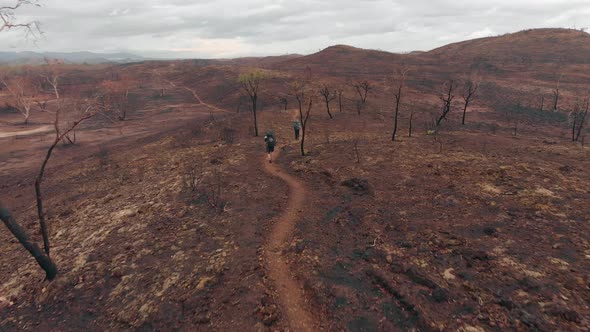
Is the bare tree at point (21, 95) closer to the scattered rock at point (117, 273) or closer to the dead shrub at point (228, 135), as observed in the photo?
the dead shrub at point (228, 135)

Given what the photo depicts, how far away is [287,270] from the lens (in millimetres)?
10008

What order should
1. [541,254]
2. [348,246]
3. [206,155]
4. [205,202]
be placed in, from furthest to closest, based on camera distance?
[206,155]
[205,202]
[348,246]
[541,254]

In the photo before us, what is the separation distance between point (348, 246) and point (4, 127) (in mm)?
57429

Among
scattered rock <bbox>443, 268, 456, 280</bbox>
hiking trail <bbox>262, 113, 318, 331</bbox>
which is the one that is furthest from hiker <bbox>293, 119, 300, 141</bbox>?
scattered rock <bbox>443, 268, 456, 280</bbox>

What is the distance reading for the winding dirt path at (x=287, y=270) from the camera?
8211 millimetres

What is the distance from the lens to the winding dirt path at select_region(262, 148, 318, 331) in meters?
8.21

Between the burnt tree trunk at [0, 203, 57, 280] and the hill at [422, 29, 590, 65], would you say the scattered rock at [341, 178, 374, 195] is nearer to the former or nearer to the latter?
the burnt tree trunk at [0, 203, 57, 280]

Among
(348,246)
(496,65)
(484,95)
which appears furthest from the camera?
(496,65)

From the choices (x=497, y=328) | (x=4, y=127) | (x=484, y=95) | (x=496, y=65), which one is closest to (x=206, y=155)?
(x=497, y=328)

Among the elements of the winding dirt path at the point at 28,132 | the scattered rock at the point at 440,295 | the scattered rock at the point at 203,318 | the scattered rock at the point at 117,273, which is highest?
the winding dirt path at the point at 28,132

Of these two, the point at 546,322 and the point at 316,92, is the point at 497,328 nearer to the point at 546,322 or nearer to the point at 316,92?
the point at 546,322

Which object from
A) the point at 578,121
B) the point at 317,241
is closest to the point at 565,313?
the point at 317,241

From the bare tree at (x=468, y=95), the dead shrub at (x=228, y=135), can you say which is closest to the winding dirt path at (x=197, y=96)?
the dead shrub at (x=228, y=135)

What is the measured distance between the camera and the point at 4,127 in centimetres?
4403
